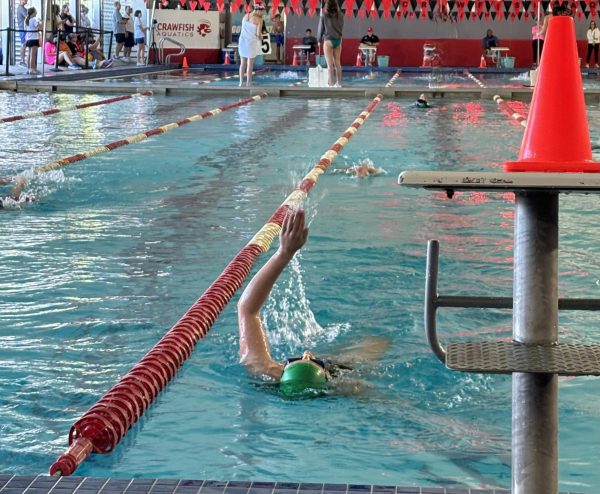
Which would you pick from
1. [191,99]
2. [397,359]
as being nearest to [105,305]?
[397,359]

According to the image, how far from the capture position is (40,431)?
119 inches

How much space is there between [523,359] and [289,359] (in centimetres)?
182

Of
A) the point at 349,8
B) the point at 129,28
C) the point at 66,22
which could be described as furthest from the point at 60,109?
the point at 349,8

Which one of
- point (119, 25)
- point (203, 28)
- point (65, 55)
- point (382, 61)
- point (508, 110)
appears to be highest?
point (203, 28)

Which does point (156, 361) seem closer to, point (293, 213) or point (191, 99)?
point (293, 213)

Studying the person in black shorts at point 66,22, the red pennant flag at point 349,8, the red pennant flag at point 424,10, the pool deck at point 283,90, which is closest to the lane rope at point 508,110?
the pool deck at point 283,90

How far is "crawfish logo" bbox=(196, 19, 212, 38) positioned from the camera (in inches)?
1153

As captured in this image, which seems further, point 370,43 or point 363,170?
point 370,43

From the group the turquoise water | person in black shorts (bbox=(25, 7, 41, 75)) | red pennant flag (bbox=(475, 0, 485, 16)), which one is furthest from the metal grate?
red pennant flag (bbox=(475, 0, 485, 16))

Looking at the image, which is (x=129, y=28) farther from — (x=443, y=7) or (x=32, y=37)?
(x=443, y=7)

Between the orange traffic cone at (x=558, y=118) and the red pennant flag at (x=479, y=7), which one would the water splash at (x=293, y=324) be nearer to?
the orange traffic cone at (x=558, y=118)

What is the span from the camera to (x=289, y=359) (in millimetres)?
3441

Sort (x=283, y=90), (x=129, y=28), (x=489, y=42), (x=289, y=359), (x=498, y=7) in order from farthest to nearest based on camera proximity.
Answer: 1. (x=498, y=7)
2. (x=489, y=42)
3. (x=129, y=28)
4. (x=283, y=90)
5. (x=289, y=359)

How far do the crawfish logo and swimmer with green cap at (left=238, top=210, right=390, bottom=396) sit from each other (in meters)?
26.5
